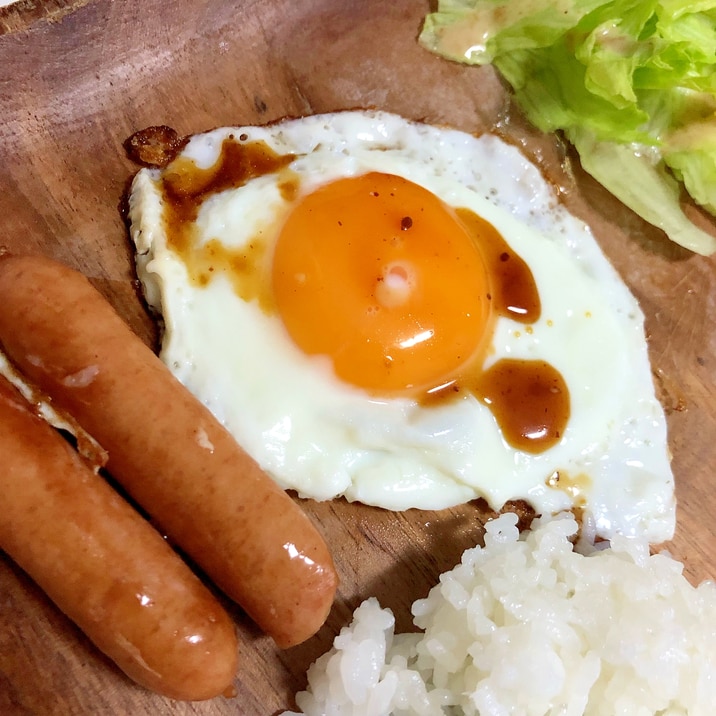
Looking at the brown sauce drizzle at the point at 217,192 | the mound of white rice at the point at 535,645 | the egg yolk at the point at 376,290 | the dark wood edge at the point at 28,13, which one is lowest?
the mound of white rice at the point at 535,645

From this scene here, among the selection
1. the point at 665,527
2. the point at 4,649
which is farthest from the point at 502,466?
the point at 4,649

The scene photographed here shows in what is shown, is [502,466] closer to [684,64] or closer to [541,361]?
[541,361]

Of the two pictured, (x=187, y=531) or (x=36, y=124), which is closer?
(x=187, y=531)

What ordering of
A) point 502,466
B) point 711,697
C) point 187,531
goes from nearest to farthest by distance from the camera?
point 187,531, point 711,697, point 502,466

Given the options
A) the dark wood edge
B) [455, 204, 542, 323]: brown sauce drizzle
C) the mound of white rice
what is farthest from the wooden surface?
[455, 204, 542, 323]: brown sauce drizzle

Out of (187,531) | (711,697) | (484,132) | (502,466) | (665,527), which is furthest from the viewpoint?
(484,132)

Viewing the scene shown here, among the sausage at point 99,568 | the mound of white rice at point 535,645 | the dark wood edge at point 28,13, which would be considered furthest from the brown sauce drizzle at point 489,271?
the sausage at point 99,568

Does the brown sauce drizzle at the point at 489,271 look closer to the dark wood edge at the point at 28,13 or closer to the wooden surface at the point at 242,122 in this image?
the wooden surface at the point at 242,122
